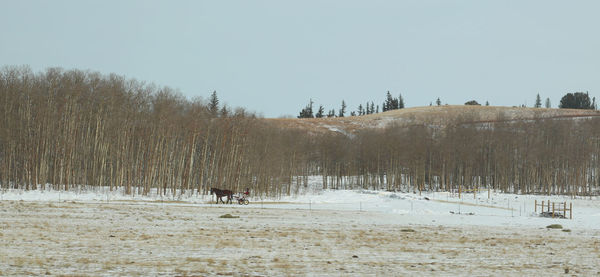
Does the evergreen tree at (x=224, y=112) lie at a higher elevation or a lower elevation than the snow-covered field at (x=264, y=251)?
higher

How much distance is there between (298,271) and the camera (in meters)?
13.3

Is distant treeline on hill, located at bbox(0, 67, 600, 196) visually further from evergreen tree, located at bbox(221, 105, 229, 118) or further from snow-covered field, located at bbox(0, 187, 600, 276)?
snow-covered field, located at bbox(0, 187, 600, 276)

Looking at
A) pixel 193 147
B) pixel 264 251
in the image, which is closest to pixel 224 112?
pixel 193 147

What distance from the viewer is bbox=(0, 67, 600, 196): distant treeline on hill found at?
5944 cm

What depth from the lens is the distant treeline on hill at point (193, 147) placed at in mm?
59438

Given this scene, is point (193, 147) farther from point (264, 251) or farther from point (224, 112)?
point (264, 251)

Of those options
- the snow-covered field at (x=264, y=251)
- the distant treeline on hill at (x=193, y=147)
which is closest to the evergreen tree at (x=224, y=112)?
the distant treeline on hill at (x=193, y=147)

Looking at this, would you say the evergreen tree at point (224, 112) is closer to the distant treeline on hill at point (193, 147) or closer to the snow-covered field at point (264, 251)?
the distant treeline on hill at point (193, 147)

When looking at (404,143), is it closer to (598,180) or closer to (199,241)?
(598,180)

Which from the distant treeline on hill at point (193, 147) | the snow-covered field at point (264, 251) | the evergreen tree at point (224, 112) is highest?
the evergreen tree at point (224, 112)

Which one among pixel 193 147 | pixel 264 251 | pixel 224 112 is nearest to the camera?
pixel 264 251

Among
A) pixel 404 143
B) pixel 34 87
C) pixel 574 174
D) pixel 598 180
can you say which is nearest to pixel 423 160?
pixel 404 143

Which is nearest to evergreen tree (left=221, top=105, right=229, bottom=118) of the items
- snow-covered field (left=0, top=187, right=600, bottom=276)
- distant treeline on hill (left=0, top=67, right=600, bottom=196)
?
distant treeline on hill (left=0, top=67, right=600, bottom=196)

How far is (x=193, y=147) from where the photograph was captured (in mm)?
66000
